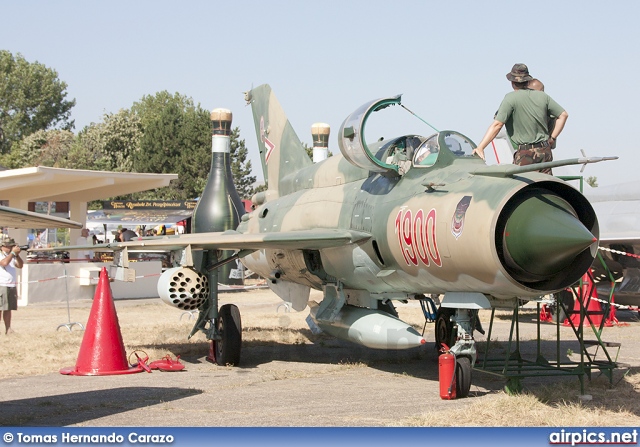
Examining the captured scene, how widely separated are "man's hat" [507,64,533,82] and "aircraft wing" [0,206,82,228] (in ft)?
16.2

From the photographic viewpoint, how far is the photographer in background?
1459 centimetres

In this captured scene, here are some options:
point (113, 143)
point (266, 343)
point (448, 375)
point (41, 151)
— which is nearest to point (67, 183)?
point (266, 343)

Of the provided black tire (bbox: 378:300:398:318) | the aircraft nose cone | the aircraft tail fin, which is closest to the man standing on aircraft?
the aircraft nose cone

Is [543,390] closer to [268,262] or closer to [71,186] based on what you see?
[268,262]

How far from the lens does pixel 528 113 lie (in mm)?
8836

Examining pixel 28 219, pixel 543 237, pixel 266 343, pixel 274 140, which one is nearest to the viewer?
pixel 28 219

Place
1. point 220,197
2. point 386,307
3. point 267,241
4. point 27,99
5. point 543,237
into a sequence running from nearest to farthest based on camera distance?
point 543,237
point 267,241
point 386,307
point 220,197
point 27,99

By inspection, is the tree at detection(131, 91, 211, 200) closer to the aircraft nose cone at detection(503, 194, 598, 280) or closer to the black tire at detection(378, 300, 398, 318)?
the black tire at detection(378, 300, 398, 318)

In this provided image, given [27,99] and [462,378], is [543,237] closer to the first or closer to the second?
[462,378]

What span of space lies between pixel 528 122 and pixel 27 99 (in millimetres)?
96641

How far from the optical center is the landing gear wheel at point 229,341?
1144 cm

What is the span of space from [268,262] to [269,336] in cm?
255

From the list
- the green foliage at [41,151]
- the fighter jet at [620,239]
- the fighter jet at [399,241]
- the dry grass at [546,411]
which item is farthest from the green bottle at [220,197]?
the green foliage at [41,151]

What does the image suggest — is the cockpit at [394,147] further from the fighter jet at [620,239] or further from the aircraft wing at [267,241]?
the fighter jet at [620,239]
